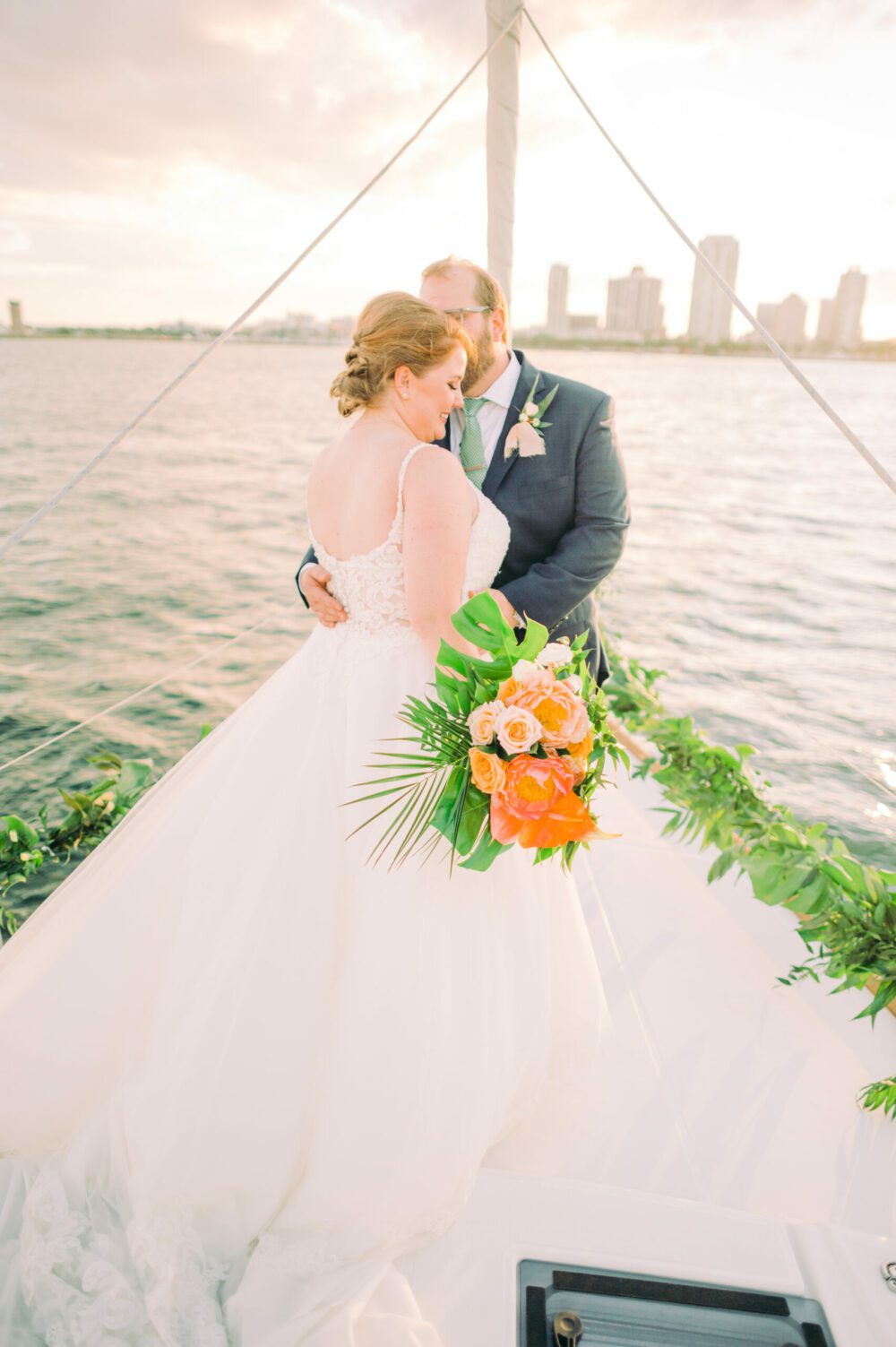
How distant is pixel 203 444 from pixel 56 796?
1965 cm

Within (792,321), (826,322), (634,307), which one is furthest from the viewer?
(792,321)

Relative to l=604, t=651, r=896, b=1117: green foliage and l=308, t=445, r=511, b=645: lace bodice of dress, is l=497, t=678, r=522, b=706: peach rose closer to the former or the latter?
l=308, t=445, r=511, b=645: lace bodice of dress

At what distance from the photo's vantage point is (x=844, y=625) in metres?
10.8

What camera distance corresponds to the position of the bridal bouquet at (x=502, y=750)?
1.29m

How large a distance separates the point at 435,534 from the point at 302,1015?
91 centimetres

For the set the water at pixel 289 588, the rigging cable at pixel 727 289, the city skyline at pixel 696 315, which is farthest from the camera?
the city skyline at pixel 696 315

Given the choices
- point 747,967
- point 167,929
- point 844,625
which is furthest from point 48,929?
point 844,625

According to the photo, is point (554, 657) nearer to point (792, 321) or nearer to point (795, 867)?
point (795, 867)

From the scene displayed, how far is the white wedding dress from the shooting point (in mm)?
1277

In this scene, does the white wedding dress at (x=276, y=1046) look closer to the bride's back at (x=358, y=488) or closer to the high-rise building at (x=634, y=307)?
the bride's back at (x=358, y=488)

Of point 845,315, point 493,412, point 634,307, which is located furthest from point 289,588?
point 845,315

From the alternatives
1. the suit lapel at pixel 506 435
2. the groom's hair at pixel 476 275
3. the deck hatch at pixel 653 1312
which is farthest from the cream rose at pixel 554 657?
the groom's hair at pixel 476 275

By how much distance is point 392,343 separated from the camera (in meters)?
Answer: 1.57

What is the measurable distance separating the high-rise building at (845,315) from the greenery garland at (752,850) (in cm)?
1560
